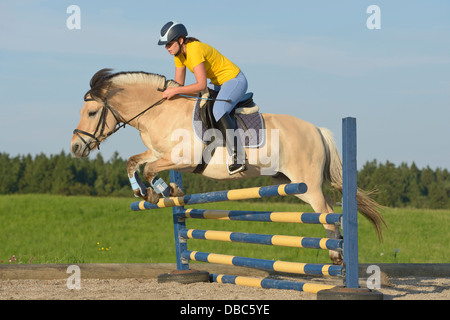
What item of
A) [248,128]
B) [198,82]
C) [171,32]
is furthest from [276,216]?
[171,32]

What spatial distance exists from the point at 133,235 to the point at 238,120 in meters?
7.35

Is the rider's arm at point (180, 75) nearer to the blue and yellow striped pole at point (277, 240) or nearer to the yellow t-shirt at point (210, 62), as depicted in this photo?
the yellow t-shirt at point (210, 62)

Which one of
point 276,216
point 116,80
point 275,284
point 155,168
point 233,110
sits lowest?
point 275,284

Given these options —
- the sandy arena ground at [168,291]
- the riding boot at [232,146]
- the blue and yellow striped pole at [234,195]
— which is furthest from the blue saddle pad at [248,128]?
the sandy arena ground at [168,291]

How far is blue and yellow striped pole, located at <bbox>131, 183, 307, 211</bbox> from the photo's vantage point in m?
4.12

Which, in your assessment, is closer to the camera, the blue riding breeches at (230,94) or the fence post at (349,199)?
the fence post at (349,199)

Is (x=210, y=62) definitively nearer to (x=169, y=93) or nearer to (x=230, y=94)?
(x=230, y=94)

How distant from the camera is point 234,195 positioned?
15.6ft

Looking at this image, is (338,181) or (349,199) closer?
(349,199)

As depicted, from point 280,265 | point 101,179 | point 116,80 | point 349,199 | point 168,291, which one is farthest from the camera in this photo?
point 101,179

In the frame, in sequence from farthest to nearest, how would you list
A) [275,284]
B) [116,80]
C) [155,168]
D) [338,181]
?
[338,181]
[116,80]
[155,168]
[275,284]

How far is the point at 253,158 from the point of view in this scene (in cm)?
541

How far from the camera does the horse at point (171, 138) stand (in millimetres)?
5309

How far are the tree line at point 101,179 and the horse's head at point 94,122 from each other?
21.7 meters
